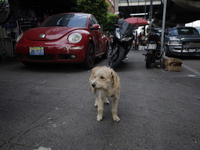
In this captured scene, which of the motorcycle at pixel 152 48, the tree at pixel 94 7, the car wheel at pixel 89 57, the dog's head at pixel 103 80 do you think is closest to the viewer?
the dog's head at pixel 103 80

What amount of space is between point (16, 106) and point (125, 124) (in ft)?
5.91

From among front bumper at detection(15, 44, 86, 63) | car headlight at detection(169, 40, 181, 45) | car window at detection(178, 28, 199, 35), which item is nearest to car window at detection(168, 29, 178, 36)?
car window at detection(178, 28, 199, 35)

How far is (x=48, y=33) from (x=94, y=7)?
1029cm

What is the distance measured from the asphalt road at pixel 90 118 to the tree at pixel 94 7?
37.0ft

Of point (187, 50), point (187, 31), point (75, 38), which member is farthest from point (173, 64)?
point (187, 31)

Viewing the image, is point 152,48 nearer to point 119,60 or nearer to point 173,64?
point 173,64

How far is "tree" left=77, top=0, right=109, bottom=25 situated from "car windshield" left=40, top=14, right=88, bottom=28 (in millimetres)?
7952

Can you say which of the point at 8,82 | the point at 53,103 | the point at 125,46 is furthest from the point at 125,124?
the point at 125,46

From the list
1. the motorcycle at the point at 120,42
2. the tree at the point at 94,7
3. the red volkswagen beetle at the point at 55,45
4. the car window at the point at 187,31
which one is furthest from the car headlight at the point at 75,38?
the tree at the point at 94,7

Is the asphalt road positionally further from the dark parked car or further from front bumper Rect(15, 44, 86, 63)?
the dark parked car

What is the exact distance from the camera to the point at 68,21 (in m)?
5.80

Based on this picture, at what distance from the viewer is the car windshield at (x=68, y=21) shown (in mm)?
5699

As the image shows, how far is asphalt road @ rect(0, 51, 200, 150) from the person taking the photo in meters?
1.86

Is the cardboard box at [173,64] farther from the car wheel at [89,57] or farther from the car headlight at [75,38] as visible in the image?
the car headlight at [75,38]
